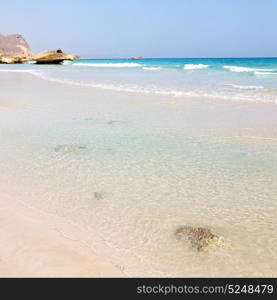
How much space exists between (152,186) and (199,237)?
5.57 feet

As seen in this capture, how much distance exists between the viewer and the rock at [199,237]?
4.20m

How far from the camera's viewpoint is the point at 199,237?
14.1 feet

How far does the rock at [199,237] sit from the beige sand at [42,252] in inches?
37.6

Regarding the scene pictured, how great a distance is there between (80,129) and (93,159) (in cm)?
289

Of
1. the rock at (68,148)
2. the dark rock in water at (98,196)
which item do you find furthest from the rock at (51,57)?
the dark rock in water at (98,196)

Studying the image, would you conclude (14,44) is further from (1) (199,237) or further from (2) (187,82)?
(1) (199,237)

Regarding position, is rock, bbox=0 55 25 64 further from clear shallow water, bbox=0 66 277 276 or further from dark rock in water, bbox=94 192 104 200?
dark rock in water, bbox=94 192 104 200

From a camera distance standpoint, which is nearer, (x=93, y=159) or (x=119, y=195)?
(x=119, y=195)

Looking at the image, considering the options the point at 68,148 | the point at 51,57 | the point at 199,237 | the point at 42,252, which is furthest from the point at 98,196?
the point at 51,57

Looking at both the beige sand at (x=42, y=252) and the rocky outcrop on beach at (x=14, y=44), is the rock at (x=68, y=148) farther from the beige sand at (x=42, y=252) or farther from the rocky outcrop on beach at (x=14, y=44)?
the rocky outcrop on beach at (x=14, y=44)

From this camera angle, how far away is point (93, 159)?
288 inches

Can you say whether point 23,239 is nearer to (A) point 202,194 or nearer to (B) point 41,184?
(B) point 41,184
